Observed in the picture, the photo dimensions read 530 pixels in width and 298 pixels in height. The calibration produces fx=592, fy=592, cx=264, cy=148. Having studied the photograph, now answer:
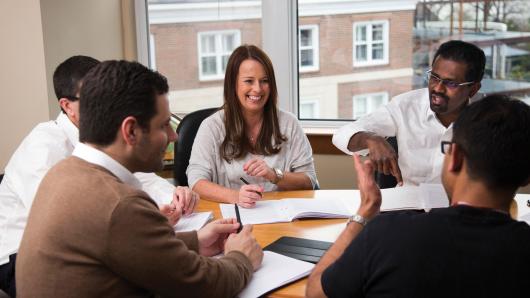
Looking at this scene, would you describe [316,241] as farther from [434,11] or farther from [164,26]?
[164,26]

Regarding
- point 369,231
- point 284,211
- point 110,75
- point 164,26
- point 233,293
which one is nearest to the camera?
point 369,231

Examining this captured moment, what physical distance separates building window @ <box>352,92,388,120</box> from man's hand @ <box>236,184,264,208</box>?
150cm

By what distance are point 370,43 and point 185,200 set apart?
1.84 meters

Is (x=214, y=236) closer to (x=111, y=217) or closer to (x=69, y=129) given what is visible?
(x=111, y=217)

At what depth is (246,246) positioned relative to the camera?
158 cm

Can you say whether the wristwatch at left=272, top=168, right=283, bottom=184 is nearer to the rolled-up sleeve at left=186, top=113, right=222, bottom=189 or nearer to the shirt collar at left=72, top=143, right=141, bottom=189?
the rolled-up sleeve at left=186, top=113, right=222, bottom=189

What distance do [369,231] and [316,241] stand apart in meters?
0.63

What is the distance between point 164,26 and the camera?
3832 millimetres

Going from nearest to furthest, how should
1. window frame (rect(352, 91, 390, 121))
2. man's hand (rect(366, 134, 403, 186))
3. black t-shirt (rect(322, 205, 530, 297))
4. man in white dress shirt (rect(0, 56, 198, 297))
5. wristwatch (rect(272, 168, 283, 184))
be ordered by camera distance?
black t-shirt (rect(322, 205, 530, 297)) → man in white dress shirt (rect(0, 56, 198, 297)) → man's hand (rect(366, 134, 403, 186)) → wristwatch (rect(272, 168, 283, 184)) → window frame (rect(352, 91, 390, 121))

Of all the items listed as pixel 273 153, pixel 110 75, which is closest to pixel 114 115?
pixel 110 75

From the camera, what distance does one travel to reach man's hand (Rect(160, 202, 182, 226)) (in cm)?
192

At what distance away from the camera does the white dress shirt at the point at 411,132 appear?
2482 mm

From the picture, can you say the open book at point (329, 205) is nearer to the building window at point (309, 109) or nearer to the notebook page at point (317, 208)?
the notebook page at point (317, 208)

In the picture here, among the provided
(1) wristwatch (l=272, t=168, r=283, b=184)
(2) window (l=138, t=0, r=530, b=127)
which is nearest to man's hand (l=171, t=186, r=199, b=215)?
(1) wristwatch (l=272, t=168, r=283, b=184)
